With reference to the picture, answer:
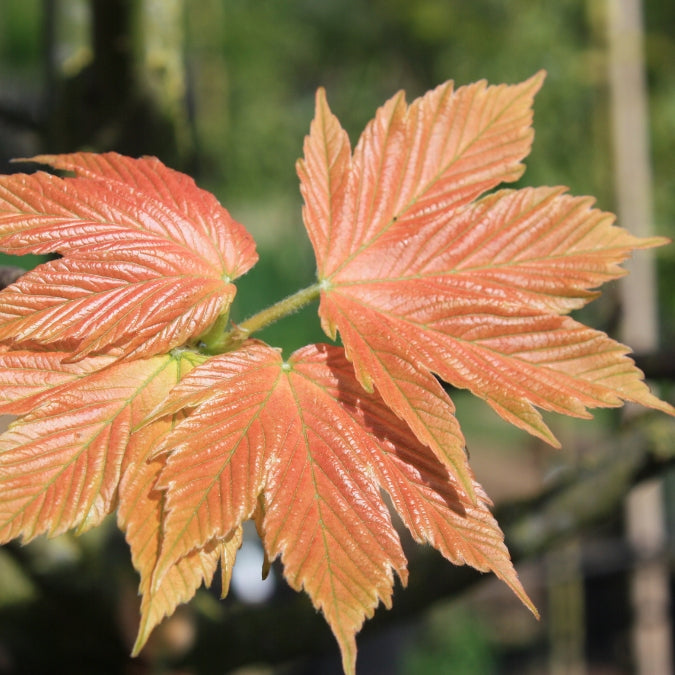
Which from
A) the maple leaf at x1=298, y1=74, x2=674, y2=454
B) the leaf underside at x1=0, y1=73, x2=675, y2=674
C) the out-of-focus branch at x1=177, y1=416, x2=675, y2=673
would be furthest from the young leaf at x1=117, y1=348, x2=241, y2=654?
the out-of-focus branch at x1=177, y1=416, x2=675, y2=673

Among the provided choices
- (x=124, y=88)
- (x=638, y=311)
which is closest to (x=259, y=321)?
(x=124, y=88)

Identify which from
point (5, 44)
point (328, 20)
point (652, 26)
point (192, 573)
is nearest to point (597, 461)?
point (192, 573)

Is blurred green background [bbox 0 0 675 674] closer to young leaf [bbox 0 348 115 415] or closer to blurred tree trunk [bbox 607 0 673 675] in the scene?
blurred tree trunk [bbox 607 0 673 675]

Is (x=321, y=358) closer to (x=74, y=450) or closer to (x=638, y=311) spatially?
(x=74, y=450)

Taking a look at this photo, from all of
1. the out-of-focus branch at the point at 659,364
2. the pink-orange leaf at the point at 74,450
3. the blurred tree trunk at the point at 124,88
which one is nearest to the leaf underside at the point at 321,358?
the pink-orange leaf at the point at 74,450

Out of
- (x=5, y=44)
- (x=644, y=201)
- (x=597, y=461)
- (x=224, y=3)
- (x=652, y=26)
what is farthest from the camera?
(x=224, y=3)

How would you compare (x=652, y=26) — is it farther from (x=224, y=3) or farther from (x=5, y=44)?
(x=5, y=44)

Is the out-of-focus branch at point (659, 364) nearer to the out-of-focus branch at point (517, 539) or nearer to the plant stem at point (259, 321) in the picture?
the out-of-focus branch at point (517, 539)
